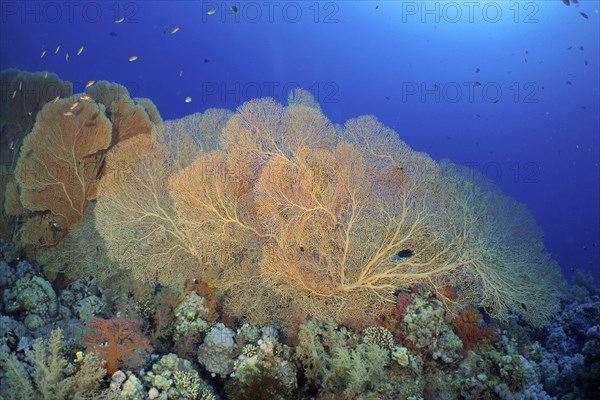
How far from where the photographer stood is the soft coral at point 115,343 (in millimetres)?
3997

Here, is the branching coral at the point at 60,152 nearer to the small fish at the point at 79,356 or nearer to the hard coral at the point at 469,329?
the small fish at the point at 79,356

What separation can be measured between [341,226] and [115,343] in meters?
3.01

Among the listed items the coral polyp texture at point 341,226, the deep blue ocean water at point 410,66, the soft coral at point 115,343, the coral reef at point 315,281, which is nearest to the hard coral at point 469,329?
the coral reef at point 315,281

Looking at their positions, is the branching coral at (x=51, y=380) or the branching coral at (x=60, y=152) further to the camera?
the branching coral at (x=60, y=152)

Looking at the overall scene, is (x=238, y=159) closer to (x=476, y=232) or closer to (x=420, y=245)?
(x=420, y=245)

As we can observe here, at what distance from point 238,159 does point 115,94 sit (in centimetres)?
491

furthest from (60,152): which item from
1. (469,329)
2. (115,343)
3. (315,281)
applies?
(469,329)

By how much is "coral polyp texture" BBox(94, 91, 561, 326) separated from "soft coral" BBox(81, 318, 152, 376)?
147 centimetres

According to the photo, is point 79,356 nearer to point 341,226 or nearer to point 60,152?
point 341,226

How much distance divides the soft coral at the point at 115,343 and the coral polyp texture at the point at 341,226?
Answer: 147 centimetres

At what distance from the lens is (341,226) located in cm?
489

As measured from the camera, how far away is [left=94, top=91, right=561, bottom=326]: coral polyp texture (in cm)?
482

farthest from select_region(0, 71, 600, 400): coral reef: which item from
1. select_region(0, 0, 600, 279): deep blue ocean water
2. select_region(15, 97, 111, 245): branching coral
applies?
select_region(0, 0, 600, 279): deep blue ocean water

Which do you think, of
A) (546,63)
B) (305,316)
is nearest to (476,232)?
(305,316)
